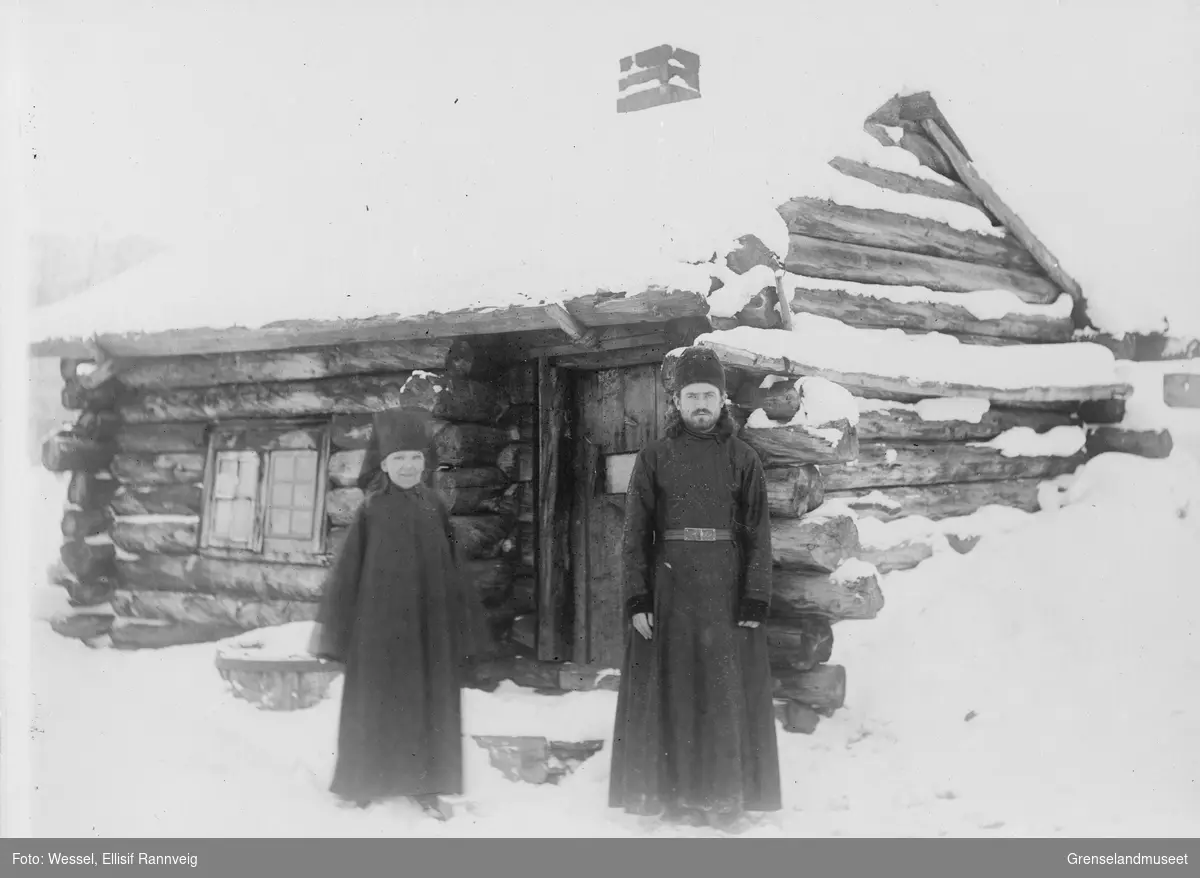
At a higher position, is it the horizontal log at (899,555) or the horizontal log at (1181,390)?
the horizontal log at (1181,390)

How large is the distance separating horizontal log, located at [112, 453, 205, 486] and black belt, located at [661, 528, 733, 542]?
4.71 meters

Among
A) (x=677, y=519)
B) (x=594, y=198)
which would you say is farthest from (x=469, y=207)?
(x=677, y=519)

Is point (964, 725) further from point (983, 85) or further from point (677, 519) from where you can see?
point (983, 85)

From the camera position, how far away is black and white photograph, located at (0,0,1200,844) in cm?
483

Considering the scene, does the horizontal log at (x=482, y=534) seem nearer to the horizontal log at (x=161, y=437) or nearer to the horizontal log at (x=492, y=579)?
the horizontal log at (x=492, y=579)

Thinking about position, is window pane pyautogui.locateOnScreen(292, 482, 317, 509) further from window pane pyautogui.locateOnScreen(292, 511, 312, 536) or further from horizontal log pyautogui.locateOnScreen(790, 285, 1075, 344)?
horizontal log pyautogui.locateOnScreen(790, 285, 1075, 344)

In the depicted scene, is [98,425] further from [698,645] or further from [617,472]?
[698,645]

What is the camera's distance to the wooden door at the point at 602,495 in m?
6.95

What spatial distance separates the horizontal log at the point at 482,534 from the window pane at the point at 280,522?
144cm

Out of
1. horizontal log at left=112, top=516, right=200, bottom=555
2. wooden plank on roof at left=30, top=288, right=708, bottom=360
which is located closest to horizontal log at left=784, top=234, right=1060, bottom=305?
wooden plank on roof at left=30, top=288, right=708, bottom=360

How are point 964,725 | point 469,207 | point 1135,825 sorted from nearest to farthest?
point 1135,825, point 964,725, point 469,207
